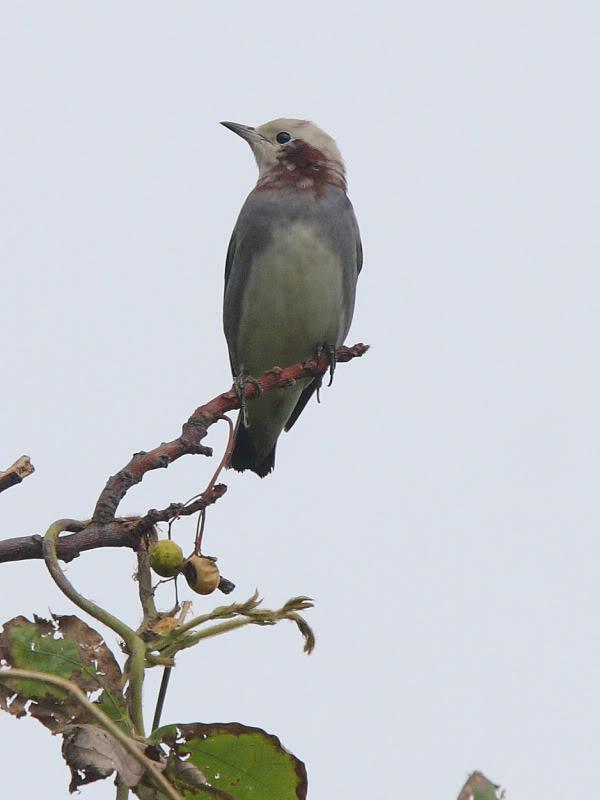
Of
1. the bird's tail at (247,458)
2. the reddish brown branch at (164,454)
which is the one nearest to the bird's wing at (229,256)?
the bird's tail at (247,458)

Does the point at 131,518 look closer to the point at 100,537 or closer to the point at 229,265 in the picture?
the point at 100,537

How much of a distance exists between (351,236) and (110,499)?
193 inches

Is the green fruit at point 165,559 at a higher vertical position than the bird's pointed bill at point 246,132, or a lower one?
lower

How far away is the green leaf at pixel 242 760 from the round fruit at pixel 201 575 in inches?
28.3

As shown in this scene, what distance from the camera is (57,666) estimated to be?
2730 millimetres

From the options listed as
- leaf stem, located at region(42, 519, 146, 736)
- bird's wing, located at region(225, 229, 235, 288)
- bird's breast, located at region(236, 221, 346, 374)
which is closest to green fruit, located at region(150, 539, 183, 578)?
leaf stem, located at region(42, 519, 146, 736)

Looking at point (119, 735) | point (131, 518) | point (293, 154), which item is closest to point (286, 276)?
point (293, 154)

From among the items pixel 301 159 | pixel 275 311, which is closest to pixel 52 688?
pixel 275 311

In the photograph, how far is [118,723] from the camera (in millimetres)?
2486

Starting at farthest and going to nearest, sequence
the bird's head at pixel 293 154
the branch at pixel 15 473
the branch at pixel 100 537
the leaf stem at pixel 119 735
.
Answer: the bird's head at pixel 293 154, the branch at pixel 15 473, the branch at pixel 100 537, the leaf stem at pixel 119 735

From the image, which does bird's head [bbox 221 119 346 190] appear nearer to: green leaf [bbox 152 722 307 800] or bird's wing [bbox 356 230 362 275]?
bird's wing [bbox 356 230 362 275]

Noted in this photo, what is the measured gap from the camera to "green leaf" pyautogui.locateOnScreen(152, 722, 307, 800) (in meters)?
2.57

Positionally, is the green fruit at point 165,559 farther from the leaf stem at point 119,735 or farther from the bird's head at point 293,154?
the bird's head at point 293,154

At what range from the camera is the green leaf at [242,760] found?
2572mm
